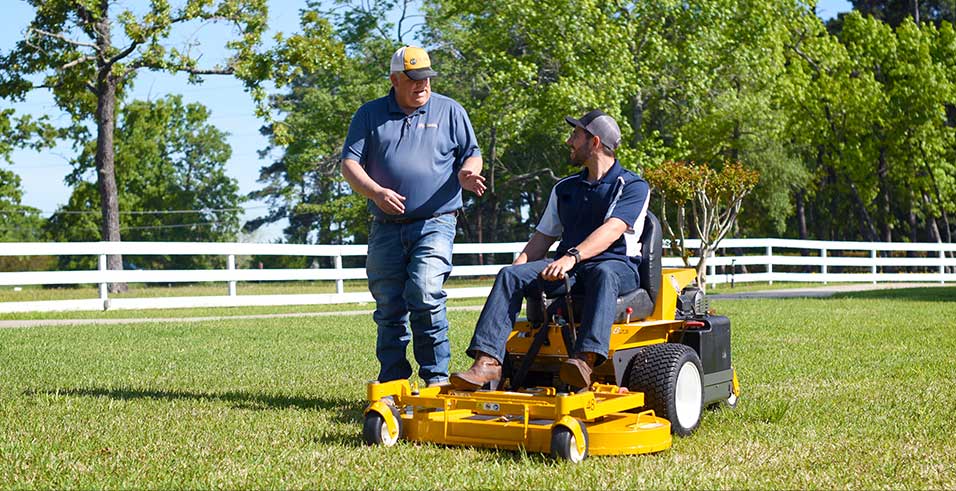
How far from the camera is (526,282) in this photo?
556 centimetres

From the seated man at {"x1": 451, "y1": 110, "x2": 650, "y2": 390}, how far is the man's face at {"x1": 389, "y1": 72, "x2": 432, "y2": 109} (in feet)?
2.87

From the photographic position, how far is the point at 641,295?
229 inches

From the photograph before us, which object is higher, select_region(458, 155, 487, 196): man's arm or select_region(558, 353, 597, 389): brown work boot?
select_region(458, 155, 487, 196): man's arm

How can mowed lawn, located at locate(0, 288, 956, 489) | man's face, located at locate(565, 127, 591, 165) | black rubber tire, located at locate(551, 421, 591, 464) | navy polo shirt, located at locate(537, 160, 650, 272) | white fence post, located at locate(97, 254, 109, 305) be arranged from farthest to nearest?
1. white fence post, located at locate(97, 254, 109, 305)
2. man's face, located at locate(565, 127, 591, 165)
3. navy polo shirt, located at locate(537, 160, 650, 272)
4. black rubber tire, located at locate(551, 421, 591, 464)
5. mowed lawn, located at locate(0, 288, 956, 489)

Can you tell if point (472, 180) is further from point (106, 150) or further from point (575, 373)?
point (106, 150)

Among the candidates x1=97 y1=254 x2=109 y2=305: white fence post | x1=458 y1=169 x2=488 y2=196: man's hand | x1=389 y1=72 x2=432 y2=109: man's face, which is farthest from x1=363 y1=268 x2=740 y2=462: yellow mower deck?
x1=97 y1=254 x2=109 y2=305: white fence post

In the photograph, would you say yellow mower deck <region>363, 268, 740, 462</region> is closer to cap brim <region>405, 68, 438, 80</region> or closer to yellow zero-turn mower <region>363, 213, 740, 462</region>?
yellow zero-turn mower <region>363, 213, 740, 462</region>

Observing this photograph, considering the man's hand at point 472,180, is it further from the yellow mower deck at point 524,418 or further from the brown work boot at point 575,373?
the brown work boot at point 575,373

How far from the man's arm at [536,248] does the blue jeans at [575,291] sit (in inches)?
15.2

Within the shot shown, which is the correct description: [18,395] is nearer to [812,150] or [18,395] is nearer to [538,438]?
[538,438]

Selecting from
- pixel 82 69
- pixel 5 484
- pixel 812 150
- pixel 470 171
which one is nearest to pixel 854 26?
pixel 812 150

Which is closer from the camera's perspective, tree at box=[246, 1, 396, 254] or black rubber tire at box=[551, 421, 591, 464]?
black rubber tire at box=[551, 421, 591, 464]

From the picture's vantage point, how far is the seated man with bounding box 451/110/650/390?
5352 millimetres

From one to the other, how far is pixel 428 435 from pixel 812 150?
42.2m
